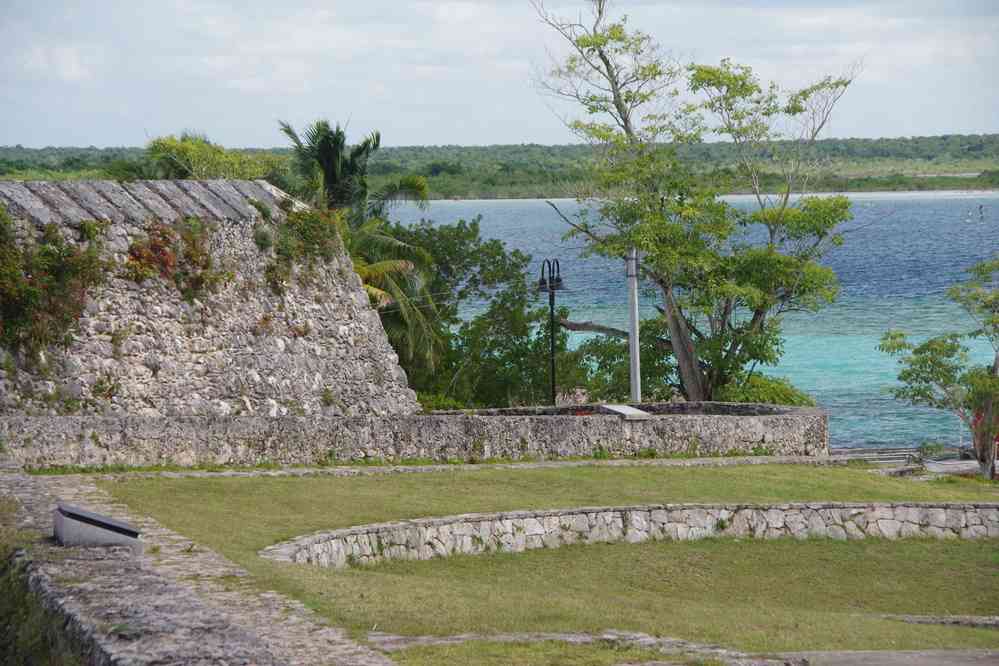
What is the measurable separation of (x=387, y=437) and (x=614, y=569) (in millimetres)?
6319

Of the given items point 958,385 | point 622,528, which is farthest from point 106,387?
point 958,385

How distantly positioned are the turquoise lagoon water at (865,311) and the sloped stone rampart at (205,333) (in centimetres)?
1551

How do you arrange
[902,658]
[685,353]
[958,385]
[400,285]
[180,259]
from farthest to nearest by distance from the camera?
[685,353], [400,285], [958,385], [180,259], [902,658]

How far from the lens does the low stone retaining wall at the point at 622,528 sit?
13.8m

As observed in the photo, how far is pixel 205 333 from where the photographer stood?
22.9 m

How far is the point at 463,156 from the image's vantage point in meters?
182

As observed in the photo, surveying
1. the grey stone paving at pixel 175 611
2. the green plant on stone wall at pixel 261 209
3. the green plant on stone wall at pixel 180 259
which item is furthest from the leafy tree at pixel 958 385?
the grey stone paving at pixel 175 611

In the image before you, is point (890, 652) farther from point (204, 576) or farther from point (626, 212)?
point (626, 212)

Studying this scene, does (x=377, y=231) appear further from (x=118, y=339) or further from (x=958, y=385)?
(x=118, y=339)

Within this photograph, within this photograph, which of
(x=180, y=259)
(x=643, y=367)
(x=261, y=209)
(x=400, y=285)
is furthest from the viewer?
(x=643, y=367)

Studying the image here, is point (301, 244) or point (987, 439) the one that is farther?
point (987, 439)

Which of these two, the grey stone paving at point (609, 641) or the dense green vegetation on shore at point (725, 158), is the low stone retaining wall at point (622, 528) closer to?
the grey stone paving at point (609, 641)

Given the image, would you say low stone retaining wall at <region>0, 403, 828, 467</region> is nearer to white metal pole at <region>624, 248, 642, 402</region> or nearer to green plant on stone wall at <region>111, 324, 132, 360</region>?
green plant on stone wall at <region>111, 324, 132, 360</region>

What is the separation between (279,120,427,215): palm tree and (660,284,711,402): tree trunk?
8.85 meters
